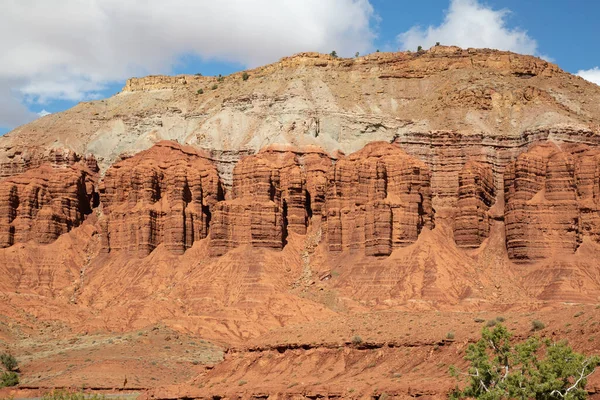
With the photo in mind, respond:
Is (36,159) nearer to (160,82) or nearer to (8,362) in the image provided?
(160,82)

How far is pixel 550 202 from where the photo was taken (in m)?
96.1

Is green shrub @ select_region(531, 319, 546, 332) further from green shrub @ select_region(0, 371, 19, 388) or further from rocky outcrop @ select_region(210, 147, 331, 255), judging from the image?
rocky outcrop @ select_region(210, 147, 331, 255)

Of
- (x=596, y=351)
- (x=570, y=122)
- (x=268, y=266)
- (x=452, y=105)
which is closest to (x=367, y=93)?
(x=452, y=105)

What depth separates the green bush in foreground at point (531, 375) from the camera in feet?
101

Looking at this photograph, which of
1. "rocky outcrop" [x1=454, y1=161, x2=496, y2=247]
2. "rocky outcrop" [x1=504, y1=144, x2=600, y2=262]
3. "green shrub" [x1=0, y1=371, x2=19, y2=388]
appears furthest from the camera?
"rocky outcrop" [x1=454, y1=161, x2=496, y2=247]

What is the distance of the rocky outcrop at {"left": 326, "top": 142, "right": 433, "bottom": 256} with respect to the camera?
96062 mm

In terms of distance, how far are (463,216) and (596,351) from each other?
2526 inches

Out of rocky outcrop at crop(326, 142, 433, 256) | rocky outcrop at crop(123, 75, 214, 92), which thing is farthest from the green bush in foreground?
rocky outcrop at crop(123, 75, 214, 92)

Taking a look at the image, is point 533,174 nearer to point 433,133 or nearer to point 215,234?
point 433,133

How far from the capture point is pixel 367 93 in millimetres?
127875

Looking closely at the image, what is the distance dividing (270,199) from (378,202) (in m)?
11.9

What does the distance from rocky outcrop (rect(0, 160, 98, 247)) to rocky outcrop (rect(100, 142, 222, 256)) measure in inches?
134

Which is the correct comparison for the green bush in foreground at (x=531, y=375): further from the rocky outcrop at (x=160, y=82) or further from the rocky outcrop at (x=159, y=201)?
the rocky outcrop at (x=160, y=82)

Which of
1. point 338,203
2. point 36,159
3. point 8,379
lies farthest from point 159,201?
point 8,379
